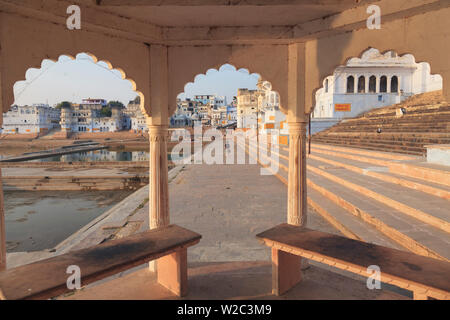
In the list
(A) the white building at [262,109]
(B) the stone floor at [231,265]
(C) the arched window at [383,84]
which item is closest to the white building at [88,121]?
(A) the white building at [262,109]

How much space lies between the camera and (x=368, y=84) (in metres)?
30.6

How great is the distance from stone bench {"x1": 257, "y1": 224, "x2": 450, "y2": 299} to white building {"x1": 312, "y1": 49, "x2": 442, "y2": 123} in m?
27.3

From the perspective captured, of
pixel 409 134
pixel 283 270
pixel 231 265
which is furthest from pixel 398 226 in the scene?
pixel 409 134

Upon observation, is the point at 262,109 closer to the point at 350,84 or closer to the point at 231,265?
the point at 350,84

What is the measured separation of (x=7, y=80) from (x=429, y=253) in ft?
18.0

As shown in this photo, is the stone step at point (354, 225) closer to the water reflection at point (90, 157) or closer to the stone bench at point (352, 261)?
the stone bench at point (352, 261)

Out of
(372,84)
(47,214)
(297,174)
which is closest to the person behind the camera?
(297,174)

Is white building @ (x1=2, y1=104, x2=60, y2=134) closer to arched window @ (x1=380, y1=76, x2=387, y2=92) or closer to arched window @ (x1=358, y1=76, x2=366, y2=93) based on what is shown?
arched window @ (x1=358, y1=76, x2=366, y2=93)

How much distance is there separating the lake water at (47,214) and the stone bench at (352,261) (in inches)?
323

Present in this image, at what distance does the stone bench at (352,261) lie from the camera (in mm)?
2379

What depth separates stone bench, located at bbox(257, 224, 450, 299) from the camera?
7.80ft

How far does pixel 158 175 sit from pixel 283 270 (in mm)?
2140
